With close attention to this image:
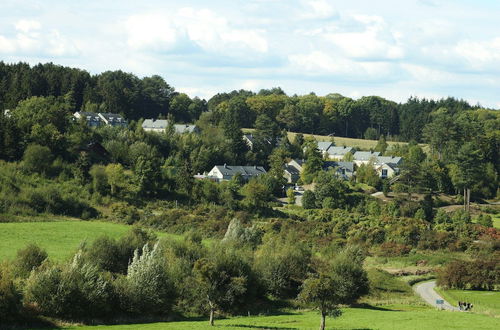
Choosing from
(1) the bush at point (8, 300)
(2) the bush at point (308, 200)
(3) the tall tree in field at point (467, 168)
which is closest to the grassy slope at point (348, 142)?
(3) the tall tree in field at point (467, 168)

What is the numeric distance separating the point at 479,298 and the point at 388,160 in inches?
2369

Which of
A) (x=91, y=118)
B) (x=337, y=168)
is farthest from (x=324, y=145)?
(x=91, y=118)

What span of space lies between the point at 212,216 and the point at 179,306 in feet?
108

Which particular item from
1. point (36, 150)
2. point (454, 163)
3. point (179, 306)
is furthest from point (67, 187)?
point (454, 163)

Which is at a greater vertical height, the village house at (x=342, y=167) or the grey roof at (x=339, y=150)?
the grey roof at (x=339, y=150)

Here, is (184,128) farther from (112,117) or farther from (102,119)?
(102,119)

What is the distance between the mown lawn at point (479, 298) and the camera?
4541cm

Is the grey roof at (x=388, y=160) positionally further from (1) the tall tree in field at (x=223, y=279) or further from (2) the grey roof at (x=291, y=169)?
(1) the tall tree in field at (x=223, y=279)

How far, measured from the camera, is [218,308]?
4091cm

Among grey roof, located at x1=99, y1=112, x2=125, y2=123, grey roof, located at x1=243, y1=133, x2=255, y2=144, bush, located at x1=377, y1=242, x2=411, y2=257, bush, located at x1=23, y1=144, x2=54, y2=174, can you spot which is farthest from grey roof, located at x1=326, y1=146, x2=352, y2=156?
bush, located at x1=23, y1=144, x2=54, y2=174

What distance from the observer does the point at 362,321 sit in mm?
38562

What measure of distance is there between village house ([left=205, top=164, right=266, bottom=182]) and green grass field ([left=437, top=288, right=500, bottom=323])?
143 feet

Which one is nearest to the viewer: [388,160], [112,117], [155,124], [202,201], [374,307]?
[374,307]

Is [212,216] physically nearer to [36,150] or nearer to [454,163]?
[36,150]
